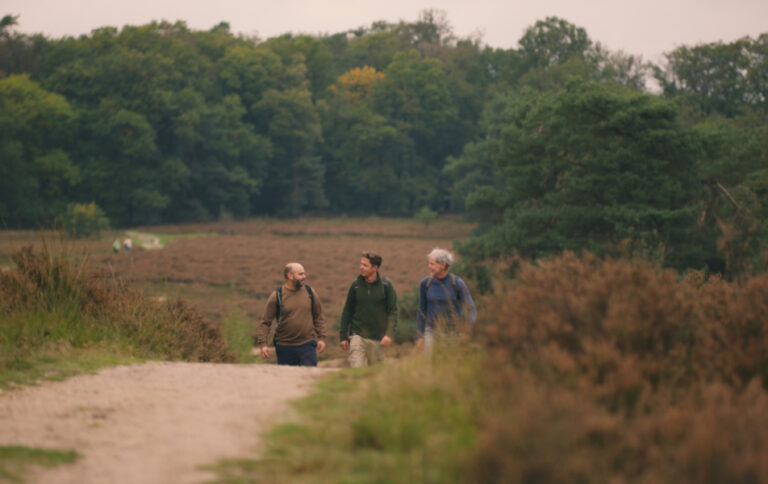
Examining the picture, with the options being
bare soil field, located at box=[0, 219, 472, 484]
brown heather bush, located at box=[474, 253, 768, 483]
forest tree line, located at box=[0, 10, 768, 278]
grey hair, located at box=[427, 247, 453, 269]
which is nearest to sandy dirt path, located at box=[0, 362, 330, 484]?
bare soil field, located at box=[0, 219, 472, 484]

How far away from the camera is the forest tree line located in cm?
2745

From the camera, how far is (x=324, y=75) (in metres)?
88.6

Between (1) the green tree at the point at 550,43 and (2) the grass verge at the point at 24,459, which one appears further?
(1) the green tree at the point at 550,43

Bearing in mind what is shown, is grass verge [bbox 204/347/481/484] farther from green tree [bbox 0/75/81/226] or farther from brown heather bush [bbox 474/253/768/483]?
green tree [bbox 0/75/81/226]

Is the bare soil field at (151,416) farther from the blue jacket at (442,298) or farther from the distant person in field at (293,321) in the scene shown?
the blue jacket at (442,298)

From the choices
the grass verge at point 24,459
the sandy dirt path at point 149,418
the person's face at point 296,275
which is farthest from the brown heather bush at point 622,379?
the person's face at point 296,275

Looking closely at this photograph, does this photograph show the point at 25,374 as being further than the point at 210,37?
No

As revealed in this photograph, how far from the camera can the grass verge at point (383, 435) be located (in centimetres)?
444

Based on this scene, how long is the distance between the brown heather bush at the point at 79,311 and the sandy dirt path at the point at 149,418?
5.37 feet

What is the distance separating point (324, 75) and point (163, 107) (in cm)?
2613

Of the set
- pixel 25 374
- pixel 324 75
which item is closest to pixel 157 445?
pixel 25 374

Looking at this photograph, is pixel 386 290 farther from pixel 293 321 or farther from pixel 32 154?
pixel 32 154

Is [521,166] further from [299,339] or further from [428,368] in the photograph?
[428,368]

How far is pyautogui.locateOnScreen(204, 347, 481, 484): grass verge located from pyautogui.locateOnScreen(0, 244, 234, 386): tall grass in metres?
4.22
